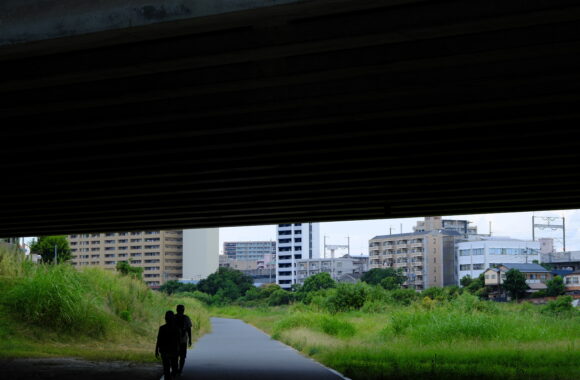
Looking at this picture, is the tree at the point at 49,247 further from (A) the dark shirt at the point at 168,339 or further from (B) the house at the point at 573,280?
(B) the house at the point at 573,280

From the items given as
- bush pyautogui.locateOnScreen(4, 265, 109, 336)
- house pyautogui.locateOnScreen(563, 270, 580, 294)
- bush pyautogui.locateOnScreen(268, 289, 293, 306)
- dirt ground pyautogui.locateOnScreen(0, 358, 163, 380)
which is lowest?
bush pyautogui.locateOnScreen(268, 289, 293, 306)

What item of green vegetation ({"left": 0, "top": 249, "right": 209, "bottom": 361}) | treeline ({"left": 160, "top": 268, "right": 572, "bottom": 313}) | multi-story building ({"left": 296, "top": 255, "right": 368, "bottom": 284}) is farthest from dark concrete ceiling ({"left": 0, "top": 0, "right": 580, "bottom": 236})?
multi-story building ({"left": 296, "top": 255, "right": 368, "bottom": 284})

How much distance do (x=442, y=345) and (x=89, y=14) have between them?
60.5 feet

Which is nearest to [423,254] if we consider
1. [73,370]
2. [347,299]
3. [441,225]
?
[441,225]

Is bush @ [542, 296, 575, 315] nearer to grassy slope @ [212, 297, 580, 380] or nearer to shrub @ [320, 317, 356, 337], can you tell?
grassy slope @ [212, 297, 580, 380]

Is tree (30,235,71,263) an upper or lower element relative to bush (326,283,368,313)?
upper

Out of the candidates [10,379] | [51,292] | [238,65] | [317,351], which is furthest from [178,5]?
[51,292]

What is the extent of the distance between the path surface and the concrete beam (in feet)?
29.9

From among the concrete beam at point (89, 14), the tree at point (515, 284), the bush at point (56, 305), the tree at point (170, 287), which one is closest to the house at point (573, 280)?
the tree at point (515, 284)

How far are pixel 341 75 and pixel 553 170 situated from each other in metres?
8.71

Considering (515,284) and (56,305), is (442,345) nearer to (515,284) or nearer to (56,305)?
(56,305)

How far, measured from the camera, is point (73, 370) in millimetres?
17531

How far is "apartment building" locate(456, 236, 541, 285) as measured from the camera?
13362 centimetres

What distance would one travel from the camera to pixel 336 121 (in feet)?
42.2
